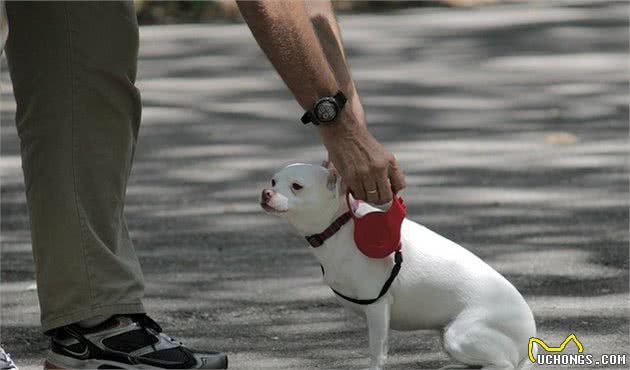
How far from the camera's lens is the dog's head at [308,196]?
390cm

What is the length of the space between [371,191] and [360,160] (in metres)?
0.09

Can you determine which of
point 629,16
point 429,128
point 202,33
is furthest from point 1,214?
point 629,16

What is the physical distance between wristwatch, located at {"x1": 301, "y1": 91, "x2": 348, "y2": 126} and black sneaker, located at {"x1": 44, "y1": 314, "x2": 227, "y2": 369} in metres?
0.84

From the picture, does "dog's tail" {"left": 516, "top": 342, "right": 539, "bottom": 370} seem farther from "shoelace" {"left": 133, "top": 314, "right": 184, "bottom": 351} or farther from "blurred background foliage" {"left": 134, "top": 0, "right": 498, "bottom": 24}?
"blurred background foliage" {"left": 134, "top": 0, "right": 498, "bottom": 24}

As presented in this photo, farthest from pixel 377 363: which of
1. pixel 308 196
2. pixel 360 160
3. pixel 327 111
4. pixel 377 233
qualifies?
pixel 327 111

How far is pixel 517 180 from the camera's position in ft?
24.5

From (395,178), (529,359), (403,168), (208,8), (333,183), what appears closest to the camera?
(395,178)

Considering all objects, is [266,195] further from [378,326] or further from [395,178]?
[378,326]

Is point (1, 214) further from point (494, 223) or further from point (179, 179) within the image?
point (494, 223)

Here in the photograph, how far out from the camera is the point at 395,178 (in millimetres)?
3816

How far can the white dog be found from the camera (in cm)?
391

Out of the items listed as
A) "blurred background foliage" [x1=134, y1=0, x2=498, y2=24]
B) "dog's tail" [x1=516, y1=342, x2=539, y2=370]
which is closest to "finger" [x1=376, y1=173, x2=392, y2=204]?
"dog's tail" [x1=516, y1=342, x2=539, y2=370]

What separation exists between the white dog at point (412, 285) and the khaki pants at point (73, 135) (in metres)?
0.48

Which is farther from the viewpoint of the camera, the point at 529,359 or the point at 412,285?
the point at 529,359
